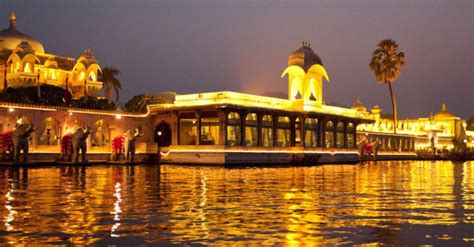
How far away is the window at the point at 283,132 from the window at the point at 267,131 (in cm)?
121

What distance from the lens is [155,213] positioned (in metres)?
10.9

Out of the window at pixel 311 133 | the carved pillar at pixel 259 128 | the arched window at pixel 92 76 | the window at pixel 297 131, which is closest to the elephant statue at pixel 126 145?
the carved pillar at pixel 259 128

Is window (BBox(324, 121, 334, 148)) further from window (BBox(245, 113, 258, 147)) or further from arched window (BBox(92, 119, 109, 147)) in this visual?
arched window (BBox(92, 119, 109, 147))

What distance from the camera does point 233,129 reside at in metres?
49.3

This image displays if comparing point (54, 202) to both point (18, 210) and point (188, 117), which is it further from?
point (188, 117)

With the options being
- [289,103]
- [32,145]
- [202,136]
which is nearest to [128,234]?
[32,145]

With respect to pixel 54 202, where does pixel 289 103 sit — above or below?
above

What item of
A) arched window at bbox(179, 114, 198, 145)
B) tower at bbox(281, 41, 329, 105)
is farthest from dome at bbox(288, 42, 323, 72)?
arched window at bbox(179, 114, 198, 145)

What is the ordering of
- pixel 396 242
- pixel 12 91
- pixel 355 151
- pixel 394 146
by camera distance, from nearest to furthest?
pixel 396 242
pixel 12 91
pixel 355 151
pixel 394 146

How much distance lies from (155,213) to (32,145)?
3454 centimetres

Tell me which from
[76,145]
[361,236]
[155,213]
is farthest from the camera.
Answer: [76,145]

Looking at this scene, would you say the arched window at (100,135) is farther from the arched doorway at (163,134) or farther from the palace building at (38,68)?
the palace building at (38,68)

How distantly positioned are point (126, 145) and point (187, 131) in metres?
10.4

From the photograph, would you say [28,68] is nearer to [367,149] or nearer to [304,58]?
[304,58]
